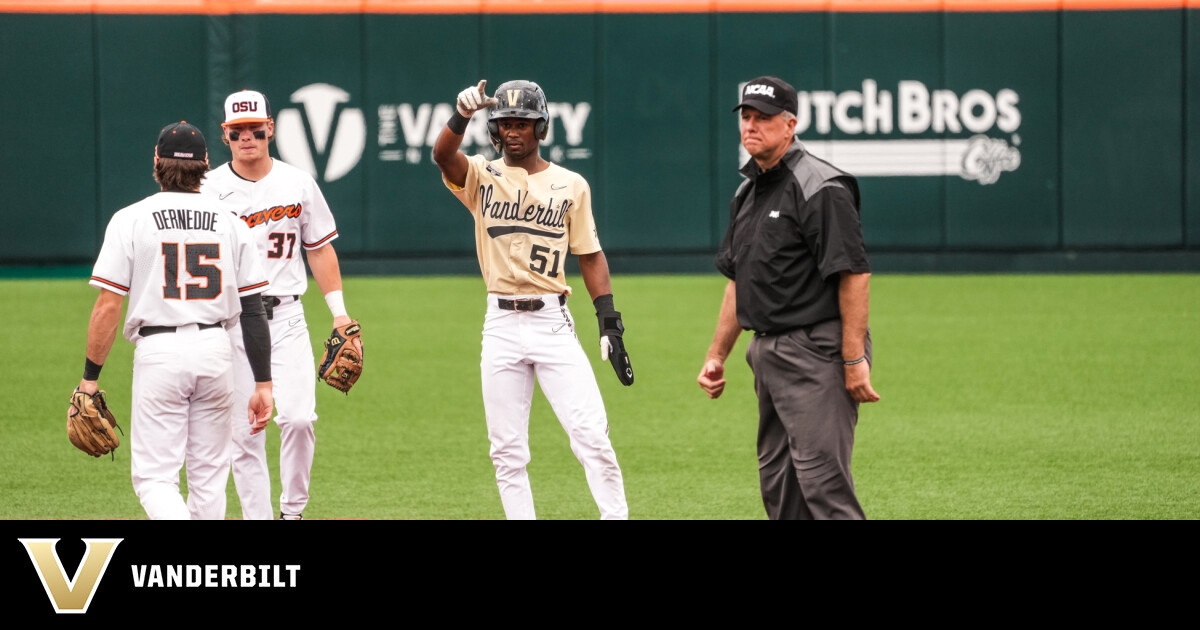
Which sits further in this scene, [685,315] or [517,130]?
[685,315]

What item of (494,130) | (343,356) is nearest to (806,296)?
(494,130)

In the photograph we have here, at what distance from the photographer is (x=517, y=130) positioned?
5898mm

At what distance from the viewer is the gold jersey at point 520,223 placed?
19.4 ft

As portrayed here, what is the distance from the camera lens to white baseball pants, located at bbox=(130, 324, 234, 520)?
5012 millimetres

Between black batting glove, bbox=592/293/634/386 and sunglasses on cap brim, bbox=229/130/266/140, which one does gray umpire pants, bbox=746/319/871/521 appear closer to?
black batting glove, bbox=592/293/634/386

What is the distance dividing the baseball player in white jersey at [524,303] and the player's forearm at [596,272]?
21 cm

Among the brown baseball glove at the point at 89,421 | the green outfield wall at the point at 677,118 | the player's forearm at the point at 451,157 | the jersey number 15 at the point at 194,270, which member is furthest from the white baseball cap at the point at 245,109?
the green outfield wall at the point at 677,118

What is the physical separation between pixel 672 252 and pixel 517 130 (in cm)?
1423

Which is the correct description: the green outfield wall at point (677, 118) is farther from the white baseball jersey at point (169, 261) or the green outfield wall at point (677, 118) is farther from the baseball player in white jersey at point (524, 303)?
the white baseball jersey at point (169, 261)

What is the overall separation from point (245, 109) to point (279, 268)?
2.59 ft
